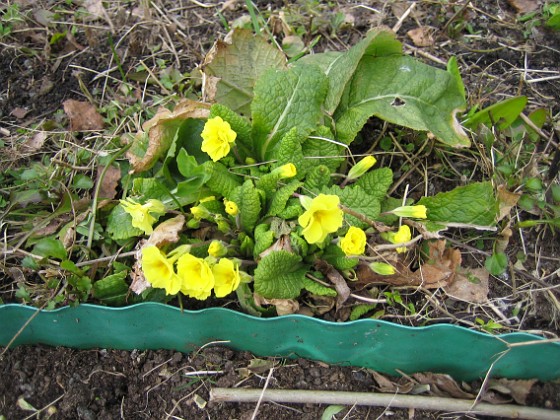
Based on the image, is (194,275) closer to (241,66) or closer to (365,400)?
(365,400)

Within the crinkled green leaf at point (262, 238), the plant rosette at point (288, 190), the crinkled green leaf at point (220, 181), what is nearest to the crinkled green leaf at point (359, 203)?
the plant rosette at point (288, 190)

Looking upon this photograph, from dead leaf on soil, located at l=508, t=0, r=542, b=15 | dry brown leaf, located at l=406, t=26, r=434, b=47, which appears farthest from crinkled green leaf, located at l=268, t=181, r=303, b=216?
dead leaf on soil, located at l=508, t=0, r=542, b=15

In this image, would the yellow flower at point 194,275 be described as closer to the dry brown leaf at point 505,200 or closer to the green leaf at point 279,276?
the green leaf at point 279,276

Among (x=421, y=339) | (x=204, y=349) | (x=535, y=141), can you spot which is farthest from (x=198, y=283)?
(x=535, y=141)

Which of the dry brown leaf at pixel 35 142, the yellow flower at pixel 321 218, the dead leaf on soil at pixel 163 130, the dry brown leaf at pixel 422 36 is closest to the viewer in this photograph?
the yellow flower at pixel 321 218

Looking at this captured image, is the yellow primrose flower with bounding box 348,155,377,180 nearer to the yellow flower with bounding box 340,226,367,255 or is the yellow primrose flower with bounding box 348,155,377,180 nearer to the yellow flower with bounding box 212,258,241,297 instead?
the yellow flower with bounding box 340,226,367,255

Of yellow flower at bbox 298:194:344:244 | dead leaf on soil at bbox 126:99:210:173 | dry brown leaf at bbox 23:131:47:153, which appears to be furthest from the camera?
dry brown leaf at bbox 23:131:47:153

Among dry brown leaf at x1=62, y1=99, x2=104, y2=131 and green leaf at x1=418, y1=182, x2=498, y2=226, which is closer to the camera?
green leaf at x1=418, y1=182, x2=498, y2=226

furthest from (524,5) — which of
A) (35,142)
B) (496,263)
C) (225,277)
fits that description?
(35,142)
